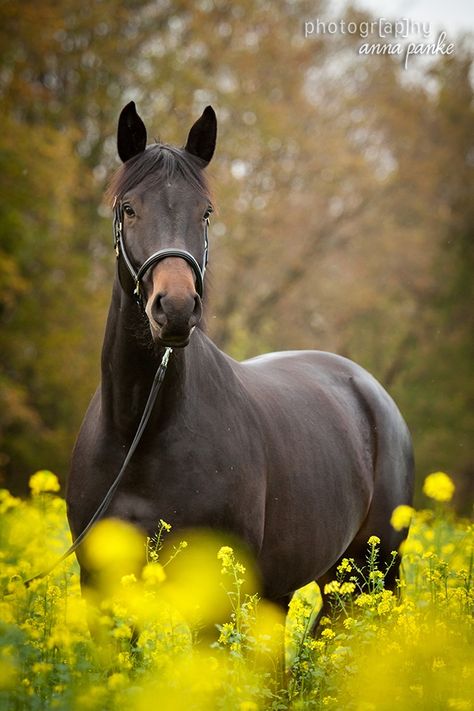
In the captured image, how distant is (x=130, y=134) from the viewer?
14.1 ft

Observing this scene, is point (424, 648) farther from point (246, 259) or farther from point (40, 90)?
point (246, 259)

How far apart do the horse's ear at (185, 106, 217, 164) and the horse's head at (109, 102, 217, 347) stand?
1 cm

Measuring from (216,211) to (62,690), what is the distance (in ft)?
7.55

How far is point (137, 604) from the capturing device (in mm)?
3174

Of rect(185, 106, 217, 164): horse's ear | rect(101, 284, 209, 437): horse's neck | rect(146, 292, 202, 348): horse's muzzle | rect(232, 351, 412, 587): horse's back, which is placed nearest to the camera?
rect(146, 292, 202, 348): horse's muzzle

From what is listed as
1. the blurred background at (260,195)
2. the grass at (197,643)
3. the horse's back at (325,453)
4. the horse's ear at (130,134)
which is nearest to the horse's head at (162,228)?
the horse's ear at (130,134)

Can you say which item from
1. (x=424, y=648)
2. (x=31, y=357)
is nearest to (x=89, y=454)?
(x=424, y=648)

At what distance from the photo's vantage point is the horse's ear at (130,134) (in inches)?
166

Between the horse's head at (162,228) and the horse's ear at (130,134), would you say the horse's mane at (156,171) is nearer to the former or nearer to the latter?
the horse's head at (162,228)

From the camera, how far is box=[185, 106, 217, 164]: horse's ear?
439 cm

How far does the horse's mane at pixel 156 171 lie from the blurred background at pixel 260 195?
38.2 ft

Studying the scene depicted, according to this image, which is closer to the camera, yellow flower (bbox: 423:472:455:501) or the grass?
the grass

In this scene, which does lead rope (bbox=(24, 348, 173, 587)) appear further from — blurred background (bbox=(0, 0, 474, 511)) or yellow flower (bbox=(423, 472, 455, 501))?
blurred background (bbox=(0, 0, 474, 511))

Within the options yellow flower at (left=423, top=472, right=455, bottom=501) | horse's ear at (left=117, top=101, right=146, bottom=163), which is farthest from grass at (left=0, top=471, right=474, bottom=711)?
horse's ear at (left=117, top=101, right=146, bottom=163)
